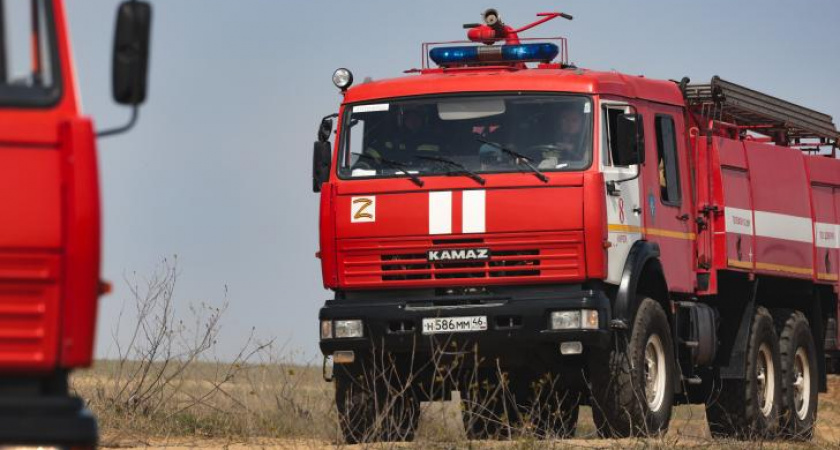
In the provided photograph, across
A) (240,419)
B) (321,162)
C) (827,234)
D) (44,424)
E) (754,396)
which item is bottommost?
(240,419)

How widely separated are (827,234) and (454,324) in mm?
6255

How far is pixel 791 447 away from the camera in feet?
49.0

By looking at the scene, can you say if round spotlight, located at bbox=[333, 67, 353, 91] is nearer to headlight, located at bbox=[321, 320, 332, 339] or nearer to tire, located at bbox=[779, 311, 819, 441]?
headlight, located at bbox=[321, 320, 332, 339]

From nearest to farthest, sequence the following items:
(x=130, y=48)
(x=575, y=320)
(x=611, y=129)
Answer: (x=130, y=48)
(x=575, y=320)
(x=611, y=129)

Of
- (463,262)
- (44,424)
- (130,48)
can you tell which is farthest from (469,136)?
(44,424)

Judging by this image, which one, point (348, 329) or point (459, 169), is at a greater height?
point (459, 169)

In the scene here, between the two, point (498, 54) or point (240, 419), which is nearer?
point (498, 54)

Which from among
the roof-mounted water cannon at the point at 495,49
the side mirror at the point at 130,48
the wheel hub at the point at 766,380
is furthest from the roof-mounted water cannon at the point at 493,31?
the side mirror at the point at 130,48

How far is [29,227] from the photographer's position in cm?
716

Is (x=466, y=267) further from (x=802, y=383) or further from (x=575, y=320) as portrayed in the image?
(x=802, y=383)

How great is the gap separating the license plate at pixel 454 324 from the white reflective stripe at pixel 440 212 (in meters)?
0.69

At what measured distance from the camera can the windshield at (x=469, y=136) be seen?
1389 cm

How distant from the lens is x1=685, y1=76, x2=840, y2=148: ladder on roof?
16.5 m

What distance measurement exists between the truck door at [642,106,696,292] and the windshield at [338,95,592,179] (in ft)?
3.66
